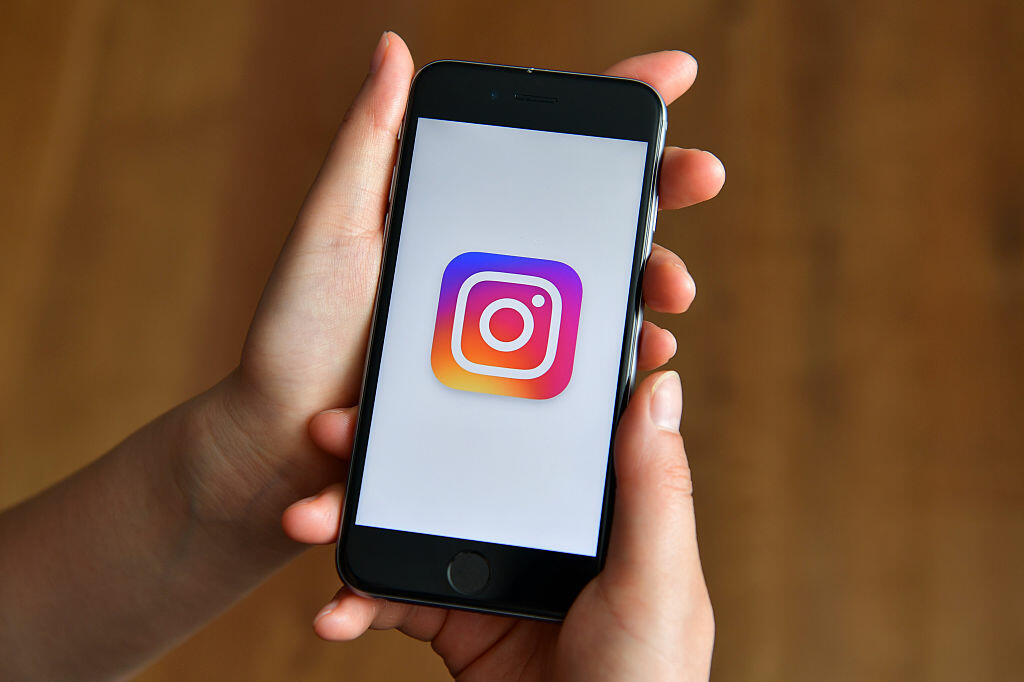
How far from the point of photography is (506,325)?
1.47ft

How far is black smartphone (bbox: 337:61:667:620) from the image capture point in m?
0.42

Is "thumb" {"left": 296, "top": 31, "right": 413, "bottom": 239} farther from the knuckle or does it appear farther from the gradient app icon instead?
the knuckle

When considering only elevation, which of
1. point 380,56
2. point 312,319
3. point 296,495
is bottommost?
point 296,495

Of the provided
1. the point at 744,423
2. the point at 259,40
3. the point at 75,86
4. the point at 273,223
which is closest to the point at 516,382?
the point at 744,423

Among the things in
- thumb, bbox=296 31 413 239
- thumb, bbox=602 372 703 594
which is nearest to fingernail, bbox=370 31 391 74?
thumb, bbox=296 31 413 239

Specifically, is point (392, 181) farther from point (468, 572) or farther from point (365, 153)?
point (468, 572)

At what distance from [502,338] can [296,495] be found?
0.17m

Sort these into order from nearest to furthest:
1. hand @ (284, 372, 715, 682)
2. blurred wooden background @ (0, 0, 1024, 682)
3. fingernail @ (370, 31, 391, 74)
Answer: hand @ (284, 372, 715, 682) < fingernail @ (370, 31, 391, 74) < blurred wooden background @ (0, 0, 1024, 682)

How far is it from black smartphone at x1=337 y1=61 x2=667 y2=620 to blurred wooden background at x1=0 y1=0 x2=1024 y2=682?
0.33 metres

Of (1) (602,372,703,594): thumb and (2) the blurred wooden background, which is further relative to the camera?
(2) the blurred wooden background

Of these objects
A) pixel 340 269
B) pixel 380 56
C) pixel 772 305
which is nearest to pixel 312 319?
pixel 340 269

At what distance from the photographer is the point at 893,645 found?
2.30 ft

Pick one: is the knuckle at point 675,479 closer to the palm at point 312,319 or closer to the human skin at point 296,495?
the human skin at point 296,495

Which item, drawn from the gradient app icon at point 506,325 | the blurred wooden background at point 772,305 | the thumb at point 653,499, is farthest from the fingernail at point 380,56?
the blurred wooden background at point 772,305
